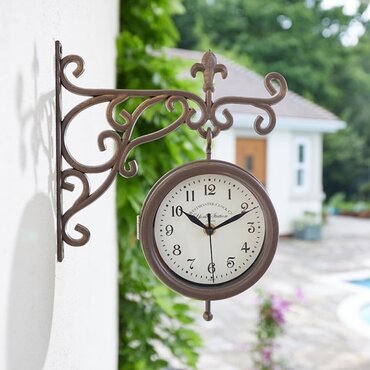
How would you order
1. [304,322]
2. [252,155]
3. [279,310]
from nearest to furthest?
[279,310], [304,322], [252,155]

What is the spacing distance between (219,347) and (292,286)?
2.16 metres

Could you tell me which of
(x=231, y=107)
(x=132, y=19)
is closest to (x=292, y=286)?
(x=231, y=107)

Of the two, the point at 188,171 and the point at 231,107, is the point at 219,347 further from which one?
the point at 231,107

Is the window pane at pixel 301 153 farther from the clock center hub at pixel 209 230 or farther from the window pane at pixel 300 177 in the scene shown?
the clock center hub at pixel 209 230

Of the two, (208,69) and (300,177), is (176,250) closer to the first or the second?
(208,69)

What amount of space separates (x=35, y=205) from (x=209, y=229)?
0.27 meters

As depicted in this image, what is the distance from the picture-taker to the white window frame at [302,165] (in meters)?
9.42

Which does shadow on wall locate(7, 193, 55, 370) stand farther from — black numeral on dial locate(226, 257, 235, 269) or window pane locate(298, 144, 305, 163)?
window pane locate(298, 144, 305, 163)

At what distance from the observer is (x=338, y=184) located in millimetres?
13984

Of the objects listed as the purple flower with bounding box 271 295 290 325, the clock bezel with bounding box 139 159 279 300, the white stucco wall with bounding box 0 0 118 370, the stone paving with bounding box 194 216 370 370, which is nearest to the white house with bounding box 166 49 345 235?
the stone paving with bounding box 194 216 370 370

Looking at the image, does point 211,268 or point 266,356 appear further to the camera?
point 266,356

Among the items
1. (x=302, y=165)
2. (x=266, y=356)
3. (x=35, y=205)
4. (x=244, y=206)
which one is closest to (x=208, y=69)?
A: (x=244, y=206)

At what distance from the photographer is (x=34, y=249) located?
67cm

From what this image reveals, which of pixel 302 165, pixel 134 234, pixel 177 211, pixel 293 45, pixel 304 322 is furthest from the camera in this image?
pixel 293 45
